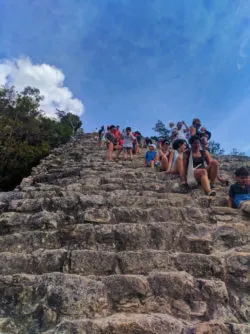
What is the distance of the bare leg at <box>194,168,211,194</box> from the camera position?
4.34m

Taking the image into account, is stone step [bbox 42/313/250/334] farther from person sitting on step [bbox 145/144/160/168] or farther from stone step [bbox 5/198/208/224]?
person sitting on step [bbox 145/144/160/168]

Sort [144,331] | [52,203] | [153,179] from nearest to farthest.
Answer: [144,331] < [52,203] < [153,179]

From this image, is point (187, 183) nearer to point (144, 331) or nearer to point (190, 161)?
point (190, 161)

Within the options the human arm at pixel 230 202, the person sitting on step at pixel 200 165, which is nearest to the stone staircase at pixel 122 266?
the human arm at pixel 230 202

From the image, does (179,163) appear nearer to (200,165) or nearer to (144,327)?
(200,165)

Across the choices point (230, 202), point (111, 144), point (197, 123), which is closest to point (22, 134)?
point (111, 144)

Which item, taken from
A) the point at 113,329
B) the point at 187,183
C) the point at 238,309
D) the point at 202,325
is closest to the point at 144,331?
the point at 113,329

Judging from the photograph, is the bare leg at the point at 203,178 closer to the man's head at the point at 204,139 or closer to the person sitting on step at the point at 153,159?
the person sitting on step at the point at 153,159

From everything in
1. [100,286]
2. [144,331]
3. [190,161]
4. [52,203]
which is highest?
[190,161]

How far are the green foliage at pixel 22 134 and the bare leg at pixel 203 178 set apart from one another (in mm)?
10635

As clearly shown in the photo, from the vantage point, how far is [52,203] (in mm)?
3617

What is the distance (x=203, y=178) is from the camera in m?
4.44

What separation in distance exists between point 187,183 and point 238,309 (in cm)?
268

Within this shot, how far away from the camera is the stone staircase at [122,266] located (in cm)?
191
